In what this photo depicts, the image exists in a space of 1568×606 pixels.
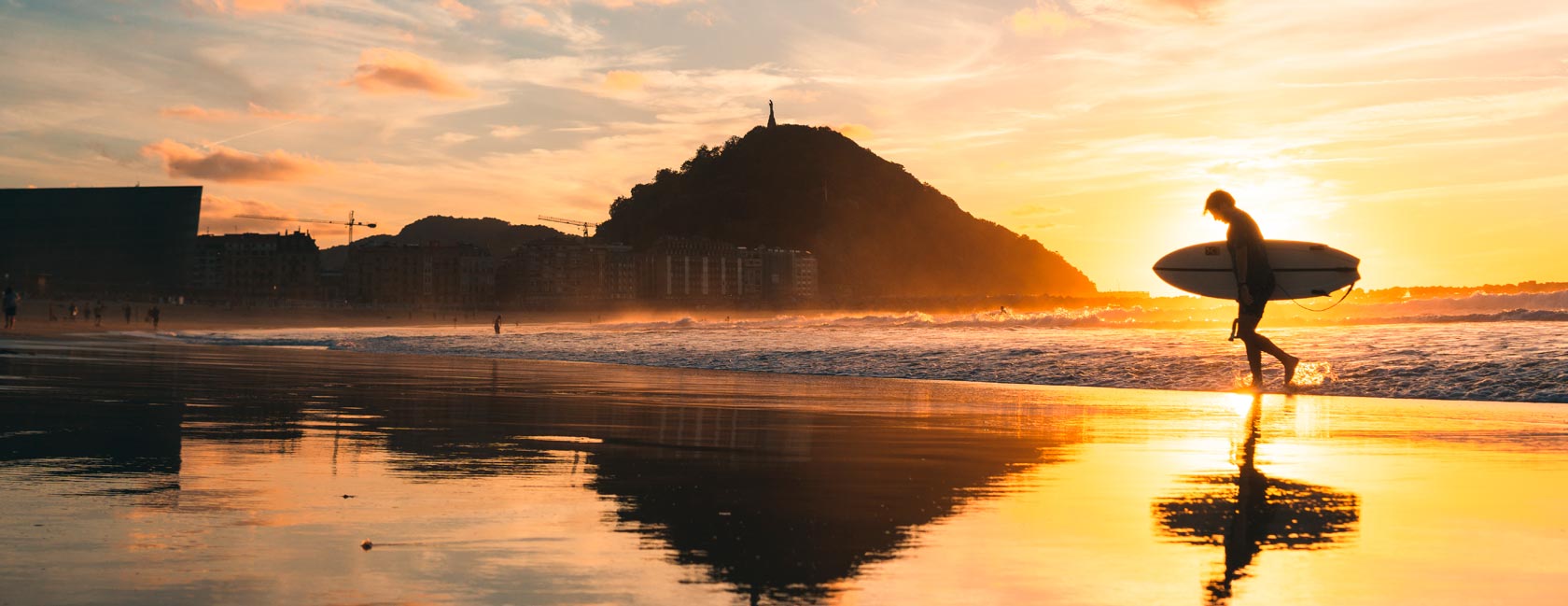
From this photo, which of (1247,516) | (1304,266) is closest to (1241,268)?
(1304,266)

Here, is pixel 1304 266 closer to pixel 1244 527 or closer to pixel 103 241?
pixel 1244 527

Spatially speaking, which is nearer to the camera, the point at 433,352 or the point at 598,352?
the point at 598,352

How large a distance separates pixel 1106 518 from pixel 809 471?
8.44 ft

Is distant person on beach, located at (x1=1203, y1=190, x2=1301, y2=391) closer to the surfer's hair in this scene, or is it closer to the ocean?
the surfer's hair

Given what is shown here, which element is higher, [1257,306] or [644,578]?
[1257,306]

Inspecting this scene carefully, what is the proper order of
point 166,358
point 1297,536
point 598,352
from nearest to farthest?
point 1297,536 < point 166,358 < point 598,352

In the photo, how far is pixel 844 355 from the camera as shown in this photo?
30.8 meters

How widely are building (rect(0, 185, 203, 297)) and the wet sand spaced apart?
172573mm

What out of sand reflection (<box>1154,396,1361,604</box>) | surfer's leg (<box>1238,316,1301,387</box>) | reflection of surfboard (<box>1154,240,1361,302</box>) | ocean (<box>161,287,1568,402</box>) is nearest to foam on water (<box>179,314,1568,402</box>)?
ocean (<box>161,287,1568,402</box>)

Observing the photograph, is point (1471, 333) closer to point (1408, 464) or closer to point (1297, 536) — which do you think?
point (1408, 464)

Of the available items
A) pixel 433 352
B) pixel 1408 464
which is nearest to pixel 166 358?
pixel 433 352

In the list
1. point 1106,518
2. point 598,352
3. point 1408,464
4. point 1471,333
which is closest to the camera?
point 1106,518

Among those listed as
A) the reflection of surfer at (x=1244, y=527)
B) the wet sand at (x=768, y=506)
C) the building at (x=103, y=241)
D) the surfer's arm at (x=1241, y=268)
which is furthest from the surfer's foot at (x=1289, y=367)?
the building at (x=103, y=241)

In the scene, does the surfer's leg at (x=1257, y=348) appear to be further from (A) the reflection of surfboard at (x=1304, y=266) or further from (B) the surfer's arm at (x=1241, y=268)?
(A) the reflection of surfboard at (x=1304, y=266)
